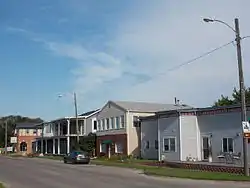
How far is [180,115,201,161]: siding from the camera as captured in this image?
43594 millimetres

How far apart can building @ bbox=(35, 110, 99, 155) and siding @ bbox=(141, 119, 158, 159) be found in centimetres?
1842

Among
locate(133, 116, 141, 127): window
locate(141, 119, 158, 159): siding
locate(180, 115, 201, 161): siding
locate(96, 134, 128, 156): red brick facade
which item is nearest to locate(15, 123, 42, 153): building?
locate(96, 134, 128, 156): red brick facade

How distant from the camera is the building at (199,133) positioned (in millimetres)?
39500

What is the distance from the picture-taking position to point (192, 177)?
2648 centimetres

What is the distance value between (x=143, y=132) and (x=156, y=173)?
81.9ft

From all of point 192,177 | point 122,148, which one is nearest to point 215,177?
point 192,177

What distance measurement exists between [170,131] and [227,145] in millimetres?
7160

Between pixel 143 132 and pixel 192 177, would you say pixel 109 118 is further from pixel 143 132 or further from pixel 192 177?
pixel 192 177

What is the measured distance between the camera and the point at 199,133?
43.8 metres

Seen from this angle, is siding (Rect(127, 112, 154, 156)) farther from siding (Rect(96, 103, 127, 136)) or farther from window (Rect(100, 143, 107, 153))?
window (Rect(100, 143, 107, 153))

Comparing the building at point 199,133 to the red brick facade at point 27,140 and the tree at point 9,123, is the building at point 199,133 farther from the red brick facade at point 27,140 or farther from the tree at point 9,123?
the tree at point 9,123

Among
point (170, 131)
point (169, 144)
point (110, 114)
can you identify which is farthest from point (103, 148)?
point (170, 131)

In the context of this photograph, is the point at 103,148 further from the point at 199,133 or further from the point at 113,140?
the point at 199,133

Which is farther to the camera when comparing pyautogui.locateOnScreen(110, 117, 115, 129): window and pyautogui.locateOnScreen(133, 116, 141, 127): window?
pyautogui.locateOnScreen(110, 117, 115, 129): window
